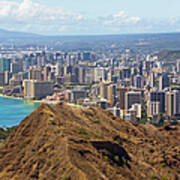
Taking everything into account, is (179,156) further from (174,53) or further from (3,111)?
(174,53)

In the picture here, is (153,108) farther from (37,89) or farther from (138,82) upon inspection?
(138,82)

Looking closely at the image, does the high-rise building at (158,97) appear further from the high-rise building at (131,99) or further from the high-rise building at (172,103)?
the high-rise building at (131,99)

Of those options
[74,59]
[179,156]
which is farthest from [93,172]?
[74,59]

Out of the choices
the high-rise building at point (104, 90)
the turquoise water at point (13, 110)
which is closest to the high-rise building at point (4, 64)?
the turquoise water at point (13, 110)

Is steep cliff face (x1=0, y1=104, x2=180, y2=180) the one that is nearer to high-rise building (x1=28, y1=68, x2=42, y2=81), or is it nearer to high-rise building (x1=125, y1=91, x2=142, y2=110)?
high-rise building (x1=125, y1=91, x2=142, y2=110)

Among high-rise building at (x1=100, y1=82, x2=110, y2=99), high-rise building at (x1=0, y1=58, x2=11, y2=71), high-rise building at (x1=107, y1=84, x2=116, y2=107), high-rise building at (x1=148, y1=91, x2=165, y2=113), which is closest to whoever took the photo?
high-rise building at (x1=148, y1=91, x2=165, y2=113)

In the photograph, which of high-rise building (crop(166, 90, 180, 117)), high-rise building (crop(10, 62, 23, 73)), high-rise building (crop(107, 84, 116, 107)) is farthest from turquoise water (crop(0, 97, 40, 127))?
high-rise building (crop(10, 62, 23, 73))
